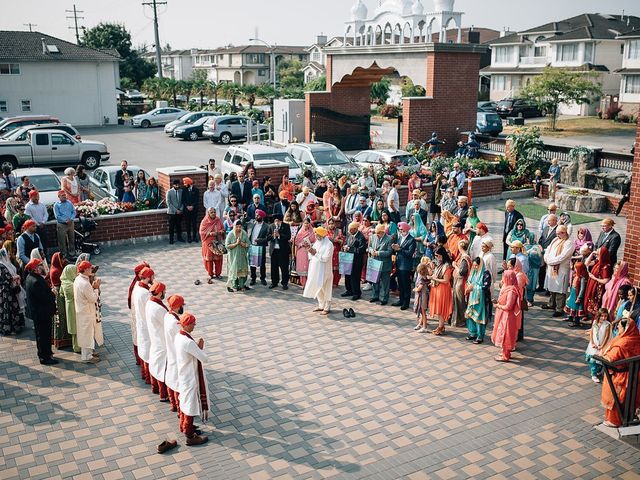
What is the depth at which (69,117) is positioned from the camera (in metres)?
43.2

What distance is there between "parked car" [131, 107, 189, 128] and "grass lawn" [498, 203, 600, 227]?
30.3 m

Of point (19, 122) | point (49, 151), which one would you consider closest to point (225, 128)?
point (19, 122)

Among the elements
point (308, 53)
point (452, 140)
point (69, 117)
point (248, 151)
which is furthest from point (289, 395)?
point (308, 53)

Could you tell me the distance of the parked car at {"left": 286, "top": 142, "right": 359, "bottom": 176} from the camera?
21.0m

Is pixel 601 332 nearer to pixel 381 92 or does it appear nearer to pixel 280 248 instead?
pixel 280 248

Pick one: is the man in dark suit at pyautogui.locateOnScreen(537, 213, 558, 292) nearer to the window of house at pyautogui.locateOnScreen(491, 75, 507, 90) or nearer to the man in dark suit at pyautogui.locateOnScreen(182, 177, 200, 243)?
the man in dark suit at pyautogui.locateOnScreen(182, 177, 200, 243)

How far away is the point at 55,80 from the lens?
42.3m

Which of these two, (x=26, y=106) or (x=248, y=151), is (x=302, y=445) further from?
(x=26, y=106)

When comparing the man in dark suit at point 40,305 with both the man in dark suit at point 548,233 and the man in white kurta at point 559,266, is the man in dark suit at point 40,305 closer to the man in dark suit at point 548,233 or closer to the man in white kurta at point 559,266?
the man in white kurta at point 559,266

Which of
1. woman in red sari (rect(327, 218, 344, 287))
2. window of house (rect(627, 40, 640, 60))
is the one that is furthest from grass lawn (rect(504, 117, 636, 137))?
woman in red sari (rect(327, 218, 344, 287))

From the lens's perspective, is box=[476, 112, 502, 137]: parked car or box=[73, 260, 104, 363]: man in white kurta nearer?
box=[73, 260, 104, 363]: man in white kurta

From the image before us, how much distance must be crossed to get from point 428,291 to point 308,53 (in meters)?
87.7

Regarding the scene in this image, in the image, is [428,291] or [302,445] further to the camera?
[428,291]

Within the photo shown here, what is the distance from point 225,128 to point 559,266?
26104 mm
